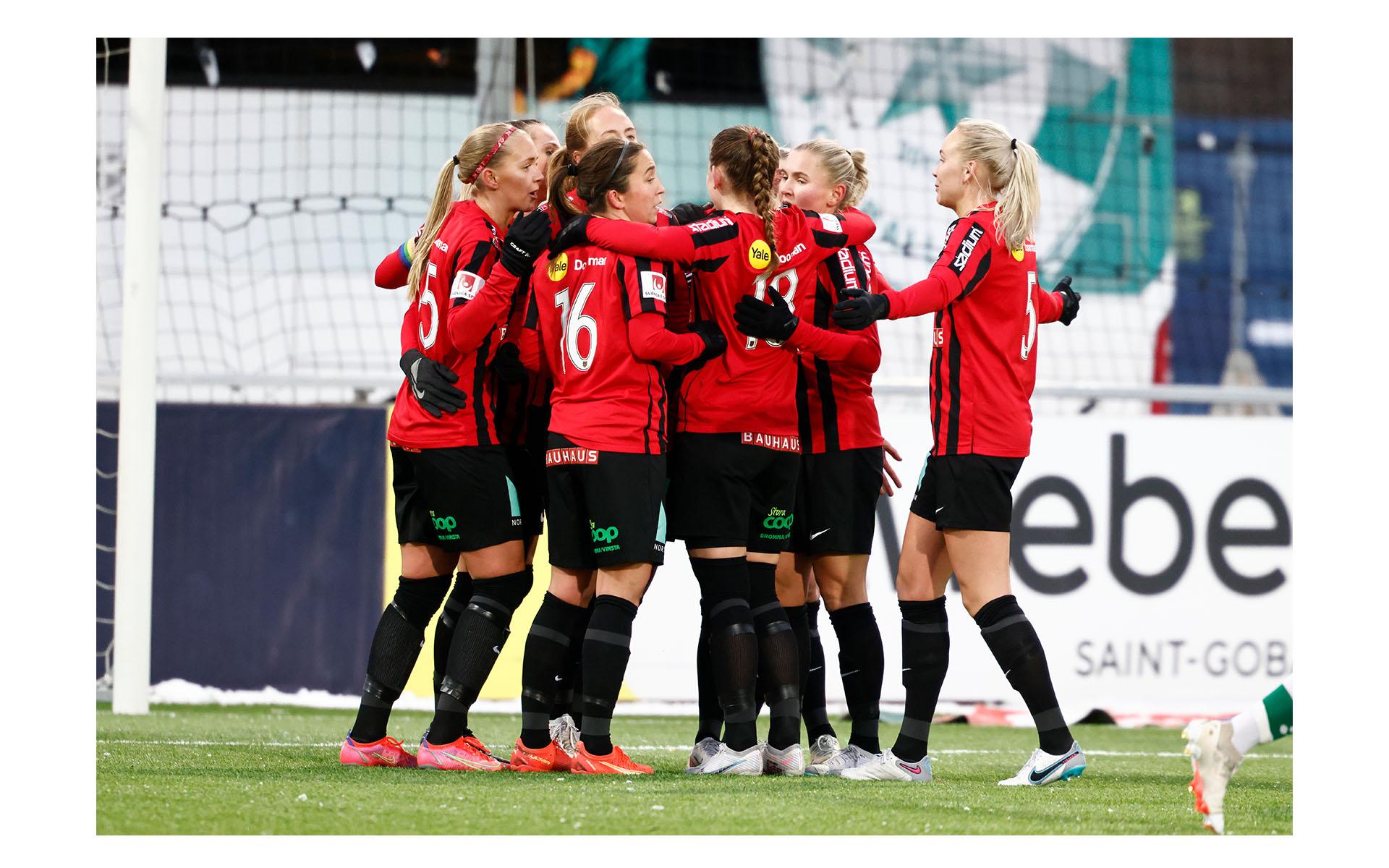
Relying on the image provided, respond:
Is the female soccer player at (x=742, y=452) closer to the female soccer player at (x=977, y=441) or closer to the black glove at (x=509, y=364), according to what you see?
the female soccer player at (x=977, y=441)

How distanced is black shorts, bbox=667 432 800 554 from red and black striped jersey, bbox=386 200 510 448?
0.58m

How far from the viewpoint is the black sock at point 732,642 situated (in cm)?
420

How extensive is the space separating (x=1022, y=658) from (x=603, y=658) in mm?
1198

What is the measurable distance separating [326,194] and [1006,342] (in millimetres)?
7176

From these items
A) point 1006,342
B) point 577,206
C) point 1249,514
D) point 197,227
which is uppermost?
point 197,227

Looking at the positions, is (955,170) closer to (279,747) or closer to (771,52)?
(279,747)

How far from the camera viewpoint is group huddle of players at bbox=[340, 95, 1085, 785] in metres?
4.12

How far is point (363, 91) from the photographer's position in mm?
10891

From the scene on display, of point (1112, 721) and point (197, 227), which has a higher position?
point (197, 227)

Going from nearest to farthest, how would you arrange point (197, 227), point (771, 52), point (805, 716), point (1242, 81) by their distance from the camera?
1. point (805, 716)
2. point (197, 227)
3. point (771, 52)
4. point (1242, 81)

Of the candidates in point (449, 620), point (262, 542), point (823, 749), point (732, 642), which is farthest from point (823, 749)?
point (262, 542)

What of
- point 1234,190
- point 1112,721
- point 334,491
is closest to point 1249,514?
point 1112,721

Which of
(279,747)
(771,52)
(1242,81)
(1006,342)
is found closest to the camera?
(1006,342)

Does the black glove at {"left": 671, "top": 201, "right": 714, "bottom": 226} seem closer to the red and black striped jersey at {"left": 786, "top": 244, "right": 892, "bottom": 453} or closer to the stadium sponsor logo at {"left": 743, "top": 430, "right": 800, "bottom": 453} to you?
the red and black striped jersey at {"left": 786, "top": 244, "right": 892, "bottom": 453}
